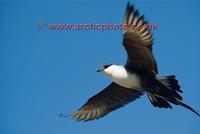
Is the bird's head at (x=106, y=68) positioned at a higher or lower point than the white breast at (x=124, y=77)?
higher

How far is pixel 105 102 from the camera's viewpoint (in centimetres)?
497

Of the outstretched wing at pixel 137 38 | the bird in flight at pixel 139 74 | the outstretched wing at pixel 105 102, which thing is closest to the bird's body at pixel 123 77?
the bird in flight at pixel 139 74

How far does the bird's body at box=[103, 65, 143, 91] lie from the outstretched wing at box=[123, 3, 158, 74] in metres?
0.14

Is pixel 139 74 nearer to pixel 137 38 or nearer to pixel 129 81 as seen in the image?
pixel 129 81

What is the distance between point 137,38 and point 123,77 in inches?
14.4

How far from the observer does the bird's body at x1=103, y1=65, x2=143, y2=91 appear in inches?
177

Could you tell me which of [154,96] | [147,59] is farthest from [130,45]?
[154,96]

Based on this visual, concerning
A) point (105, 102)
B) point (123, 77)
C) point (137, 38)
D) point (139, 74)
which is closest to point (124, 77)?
point (123, 77)

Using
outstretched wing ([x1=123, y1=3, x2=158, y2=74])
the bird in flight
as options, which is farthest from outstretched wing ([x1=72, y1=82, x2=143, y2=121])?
outstretched wing ([x1=123, y1=3, x2=158, y2=74])

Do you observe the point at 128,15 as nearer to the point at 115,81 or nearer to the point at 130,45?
the point at 130,45

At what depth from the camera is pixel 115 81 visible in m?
4.57

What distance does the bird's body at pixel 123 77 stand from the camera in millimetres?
4484

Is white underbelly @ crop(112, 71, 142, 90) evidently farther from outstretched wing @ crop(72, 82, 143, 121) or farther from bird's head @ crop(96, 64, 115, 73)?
outstretched wing @ crop(72, 82, 143, 121)

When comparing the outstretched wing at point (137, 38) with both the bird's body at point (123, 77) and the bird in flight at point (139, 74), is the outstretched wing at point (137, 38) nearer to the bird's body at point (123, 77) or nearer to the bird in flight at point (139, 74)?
the bird in flight at point (139, 74)
